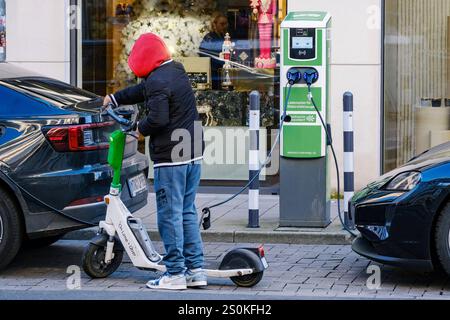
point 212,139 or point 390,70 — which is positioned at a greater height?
point 390,70

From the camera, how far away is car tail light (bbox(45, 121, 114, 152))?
7.77 metres

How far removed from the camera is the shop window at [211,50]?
1234 cm

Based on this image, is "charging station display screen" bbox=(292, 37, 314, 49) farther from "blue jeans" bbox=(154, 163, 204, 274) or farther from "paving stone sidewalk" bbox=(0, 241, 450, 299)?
"blue jeans" bbox=(154, 163, 204, 274)

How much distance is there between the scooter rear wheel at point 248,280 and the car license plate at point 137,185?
1.29m

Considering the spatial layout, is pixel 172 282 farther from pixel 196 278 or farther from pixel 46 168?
pixel 46 168

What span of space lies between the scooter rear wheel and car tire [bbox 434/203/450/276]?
1.27 meters

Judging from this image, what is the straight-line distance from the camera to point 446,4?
39.3ft

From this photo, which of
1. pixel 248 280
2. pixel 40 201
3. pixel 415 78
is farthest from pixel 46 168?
pixel 415 78

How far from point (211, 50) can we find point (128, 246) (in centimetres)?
549

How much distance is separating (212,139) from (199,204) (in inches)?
54.8

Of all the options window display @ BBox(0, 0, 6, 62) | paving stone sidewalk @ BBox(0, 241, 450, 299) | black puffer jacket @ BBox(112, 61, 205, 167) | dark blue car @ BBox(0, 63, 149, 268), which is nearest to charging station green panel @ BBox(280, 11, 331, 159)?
paving stone sidewalk @ BBox(0, 241, 450, 299)

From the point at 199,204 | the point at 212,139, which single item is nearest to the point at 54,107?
the point at 199,204
